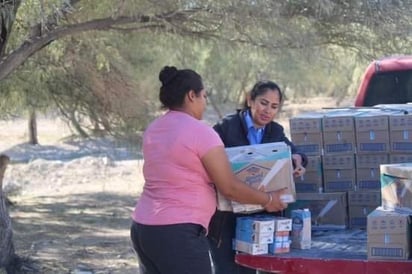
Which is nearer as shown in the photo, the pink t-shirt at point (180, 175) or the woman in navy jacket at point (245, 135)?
the pink t-shirt at point (180, 175)

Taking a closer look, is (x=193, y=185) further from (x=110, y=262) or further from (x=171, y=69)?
(x=110, y=262)

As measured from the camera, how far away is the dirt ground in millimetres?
10398

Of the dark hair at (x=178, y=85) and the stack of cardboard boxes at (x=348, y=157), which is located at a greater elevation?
the dark hair at (x=178, y=85)

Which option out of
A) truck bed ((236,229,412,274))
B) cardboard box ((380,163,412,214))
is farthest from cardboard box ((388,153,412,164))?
cardboard box ((380,163,412,214))

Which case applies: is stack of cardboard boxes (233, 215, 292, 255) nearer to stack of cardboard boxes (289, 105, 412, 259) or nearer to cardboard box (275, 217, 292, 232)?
cardboard box (275, 217, 292, 232)

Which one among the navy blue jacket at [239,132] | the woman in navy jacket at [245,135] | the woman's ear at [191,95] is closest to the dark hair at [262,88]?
the woman in navy jacket at [245,135]

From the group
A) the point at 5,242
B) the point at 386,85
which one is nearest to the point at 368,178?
the point at 386,85

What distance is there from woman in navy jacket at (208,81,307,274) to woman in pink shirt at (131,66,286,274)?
1.35 ft

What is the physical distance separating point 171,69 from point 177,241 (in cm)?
87

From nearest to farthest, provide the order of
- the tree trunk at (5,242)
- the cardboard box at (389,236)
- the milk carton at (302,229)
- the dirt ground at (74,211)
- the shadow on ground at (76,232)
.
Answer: the cardboard box at (389,236)
the milk carton at (302,229)
the tree trunk at (5,242)
the shadow on ground at (76,232)
the dirt ground at (74,211)

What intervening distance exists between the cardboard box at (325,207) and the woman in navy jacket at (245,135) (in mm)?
288

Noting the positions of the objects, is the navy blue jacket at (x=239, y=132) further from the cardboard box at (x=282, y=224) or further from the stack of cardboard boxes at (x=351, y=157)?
the cardboard box at (x=282, y=224)

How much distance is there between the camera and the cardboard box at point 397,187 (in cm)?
447

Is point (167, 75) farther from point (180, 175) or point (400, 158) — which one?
point (400, 158)
